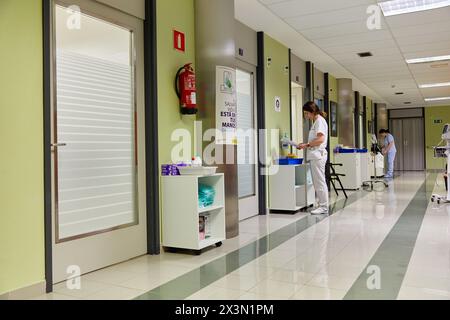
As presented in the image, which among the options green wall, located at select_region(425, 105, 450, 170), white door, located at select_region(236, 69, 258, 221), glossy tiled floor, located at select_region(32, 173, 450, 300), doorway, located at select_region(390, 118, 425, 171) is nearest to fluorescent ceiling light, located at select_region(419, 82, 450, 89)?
green wall, located at select_region(425, 105, 450, 170)

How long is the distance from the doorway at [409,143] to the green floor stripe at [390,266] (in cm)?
1364

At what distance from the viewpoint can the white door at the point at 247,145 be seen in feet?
19.1

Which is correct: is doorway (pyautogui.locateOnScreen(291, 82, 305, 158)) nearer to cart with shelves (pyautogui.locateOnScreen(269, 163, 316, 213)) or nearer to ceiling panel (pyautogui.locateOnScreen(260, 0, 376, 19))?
cart with shelves (pyautogui.locateOnScreen(269, 163, 316, 213))

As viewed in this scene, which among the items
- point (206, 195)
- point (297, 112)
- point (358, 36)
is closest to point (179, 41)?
point (206, 195)

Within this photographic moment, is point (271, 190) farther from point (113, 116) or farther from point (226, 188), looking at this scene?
point (113, 116)

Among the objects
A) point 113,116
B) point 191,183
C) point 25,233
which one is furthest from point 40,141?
point 191,183

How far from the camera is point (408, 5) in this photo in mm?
5250

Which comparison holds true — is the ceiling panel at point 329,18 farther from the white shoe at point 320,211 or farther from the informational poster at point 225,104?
the white shoe at point 320,211

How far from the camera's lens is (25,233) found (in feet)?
8.72

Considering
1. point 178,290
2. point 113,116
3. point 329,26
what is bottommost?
point 178,290

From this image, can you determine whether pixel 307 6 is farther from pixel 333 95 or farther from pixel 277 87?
pixel 333 95

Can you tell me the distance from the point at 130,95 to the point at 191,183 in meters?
1.01

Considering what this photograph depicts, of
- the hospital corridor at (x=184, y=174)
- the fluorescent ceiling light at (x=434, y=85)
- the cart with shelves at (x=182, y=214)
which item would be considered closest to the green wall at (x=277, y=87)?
the hospital corridor at (x=184, y=174)

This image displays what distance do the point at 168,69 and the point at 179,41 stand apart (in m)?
0.38
